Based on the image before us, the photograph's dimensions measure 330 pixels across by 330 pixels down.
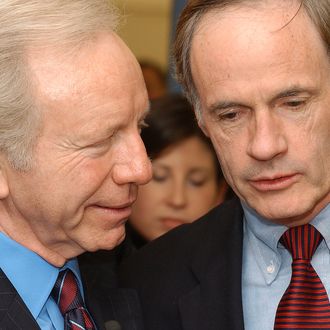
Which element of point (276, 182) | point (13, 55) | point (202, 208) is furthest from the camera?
point (202, 208)

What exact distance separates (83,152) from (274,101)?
1.89 feet

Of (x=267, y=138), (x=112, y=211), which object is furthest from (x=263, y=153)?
(x=112, y=211)

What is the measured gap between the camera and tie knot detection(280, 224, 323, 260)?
238cm

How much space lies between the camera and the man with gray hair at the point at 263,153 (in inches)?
88.3

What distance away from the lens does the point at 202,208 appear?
4102 mm

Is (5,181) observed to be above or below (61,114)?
below

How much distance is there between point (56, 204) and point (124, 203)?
0.23 metres

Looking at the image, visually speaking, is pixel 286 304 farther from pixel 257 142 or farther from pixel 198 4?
pixel 198 4

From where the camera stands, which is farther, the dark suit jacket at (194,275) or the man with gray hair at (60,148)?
the dark suit jacket at (194,275)

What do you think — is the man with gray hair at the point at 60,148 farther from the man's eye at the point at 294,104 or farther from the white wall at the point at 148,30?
the white wall at the point at 148,30

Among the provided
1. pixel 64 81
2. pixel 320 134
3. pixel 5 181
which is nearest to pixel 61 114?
pixel 64 81

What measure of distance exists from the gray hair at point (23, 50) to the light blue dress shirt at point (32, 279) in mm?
262

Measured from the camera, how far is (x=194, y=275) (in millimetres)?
2650

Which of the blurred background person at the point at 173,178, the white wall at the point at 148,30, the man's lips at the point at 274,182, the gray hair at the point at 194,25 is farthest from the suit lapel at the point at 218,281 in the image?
the white wall at the point at 148,30
